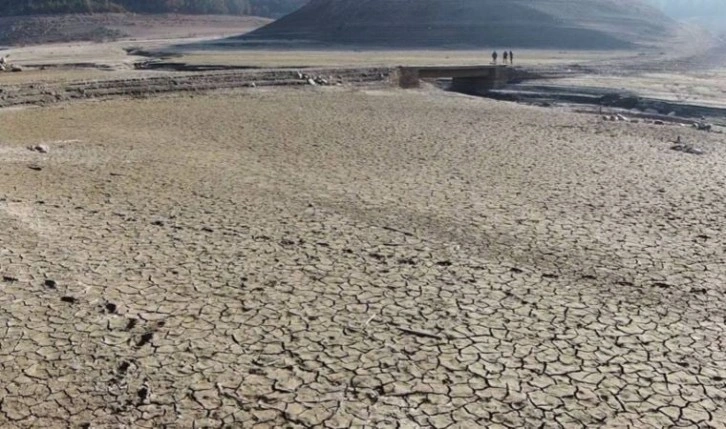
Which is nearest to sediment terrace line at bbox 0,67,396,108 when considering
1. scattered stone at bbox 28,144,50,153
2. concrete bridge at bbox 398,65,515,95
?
concrete bridge at bbox 398,65,515,95

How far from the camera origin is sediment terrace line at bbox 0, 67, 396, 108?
18.6m

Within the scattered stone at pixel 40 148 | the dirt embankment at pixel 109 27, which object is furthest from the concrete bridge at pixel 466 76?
the dirt embankment at pixel 109 27

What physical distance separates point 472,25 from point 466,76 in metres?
33.4

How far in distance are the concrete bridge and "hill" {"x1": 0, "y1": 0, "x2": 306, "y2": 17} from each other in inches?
2683

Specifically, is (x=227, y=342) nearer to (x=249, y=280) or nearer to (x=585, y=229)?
(x=249, y=280)

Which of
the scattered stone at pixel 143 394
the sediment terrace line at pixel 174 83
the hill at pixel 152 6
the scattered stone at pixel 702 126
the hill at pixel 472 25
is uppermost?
the hill at pixel 152 6

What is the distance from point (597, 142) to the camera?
47.4 ft

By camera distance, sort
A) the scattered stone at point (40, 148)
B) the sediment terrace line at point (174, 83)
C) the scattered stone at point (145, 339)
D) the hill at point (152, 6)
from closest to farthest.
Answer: the scattered stone at point (145, 339) → the scattered stone at point (40, 148) → the sediment terrace line at point (174, 83) → the hill at point (152, 6)

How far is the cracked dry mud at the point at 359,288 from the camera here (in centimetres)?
465

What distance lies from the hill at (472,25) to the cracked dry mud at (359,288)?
46647 mm

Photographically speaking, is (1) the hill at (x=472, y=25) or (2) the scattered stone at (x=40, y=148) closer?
(2) the scattered stone at (x=40, y=148)

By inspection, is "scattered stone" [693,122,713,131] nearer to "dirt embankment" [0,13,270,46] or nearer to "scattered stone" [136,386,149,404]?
"scattered stone" [136,386,149,404]

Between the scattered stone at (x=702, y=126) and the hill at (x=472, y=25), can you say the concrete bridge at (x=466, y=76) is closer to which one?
the scattered stone at (x=702, y=126)

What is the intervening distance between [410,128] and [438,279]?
949 cm
